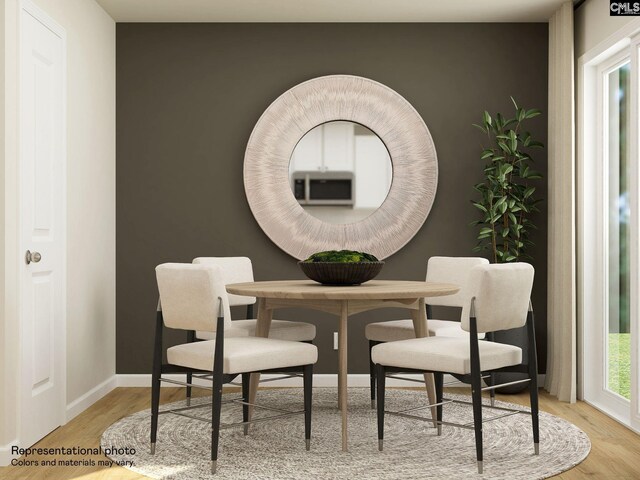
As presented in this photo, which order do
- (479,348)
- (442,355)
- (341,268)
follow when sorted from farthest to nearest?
(341,268)
(479,348)
(442,355)

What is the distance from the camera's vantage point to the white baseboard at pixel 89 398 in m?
4.20

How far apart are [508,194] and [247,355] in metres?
2.47

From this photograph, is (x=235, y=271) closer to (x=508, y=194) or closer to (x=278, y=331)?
(x=278, y=331)

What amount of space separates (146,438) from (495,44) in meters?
3.59

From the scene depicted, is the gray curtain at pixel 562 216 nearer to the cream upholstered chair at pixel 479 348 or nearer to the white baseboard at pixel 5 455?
the cream upholstered chair at pixel 479 348

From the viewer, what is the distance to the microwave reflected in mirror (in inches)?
204

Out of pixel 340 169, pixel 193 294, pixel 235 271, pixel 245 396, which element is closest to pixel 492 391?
pixel 245 396

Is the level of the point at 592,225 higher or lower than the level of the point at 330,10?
lower

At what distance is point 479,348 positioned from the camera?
3.31 meters

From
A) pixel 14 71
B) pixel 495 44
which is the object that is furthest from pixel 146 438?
pixel 495 44

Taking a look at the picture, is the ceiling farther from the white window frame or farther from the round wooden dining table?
the round wooden dining table

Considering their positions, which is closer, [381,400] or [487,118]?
[381,400]

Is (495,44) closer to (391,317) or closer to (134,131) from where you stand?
(391,317)

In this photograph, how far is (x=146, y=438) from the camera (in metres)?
3.68
